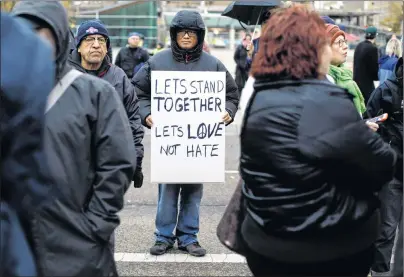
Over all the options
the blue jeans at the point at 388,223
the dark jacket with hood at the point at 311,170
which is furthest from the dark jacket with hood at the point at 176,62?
the dark jacket with hood at the point at 311,170

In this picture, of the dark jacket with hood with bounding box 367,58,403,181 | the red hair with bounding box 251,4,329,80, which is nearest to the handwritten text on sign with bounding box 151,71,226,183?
the dark jacket with hood with bounding box 367,58,403,181

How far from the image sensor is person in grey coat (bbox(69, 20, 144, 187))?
4336 millimetres

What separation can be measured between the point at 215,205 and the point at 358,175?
13.7 feet

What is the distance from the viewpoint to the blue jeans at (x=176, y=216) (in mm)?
4836

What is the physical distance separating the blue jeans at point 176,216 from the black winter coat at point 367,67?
5816mm

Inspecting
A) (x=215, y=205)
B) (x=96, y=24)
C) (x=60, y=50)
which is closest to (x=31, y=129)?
(x=60, y=50)

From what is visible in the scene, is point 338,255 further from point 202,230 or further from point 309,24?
point 202,230

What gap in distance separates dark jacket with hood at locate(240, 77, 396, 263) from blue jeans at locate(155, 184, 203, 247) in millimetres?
2276

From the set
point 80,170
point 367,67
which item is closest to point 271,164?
point 80,170

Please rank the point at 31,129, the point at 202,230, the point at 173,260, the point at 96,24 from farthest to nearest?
the point at 202,230, the point at 173,260, the point at 96,24, the point at 31,129

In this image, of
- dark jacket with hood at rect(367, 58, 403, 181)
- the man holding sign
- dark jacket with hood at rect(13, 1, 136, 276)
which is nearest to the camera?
dark jacket with hood at rect(13, 1, 136, 276)

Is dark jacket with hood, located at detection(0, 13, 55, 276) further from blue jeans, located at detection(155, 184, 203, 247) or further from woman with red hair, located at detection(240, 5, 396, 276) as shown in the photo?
blue jeans, located at detection(155, 184, 203, 247)

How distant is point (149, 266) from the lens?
15.1 feet

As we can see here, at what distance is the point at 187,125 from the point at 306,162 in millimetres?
2524
